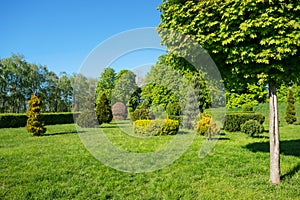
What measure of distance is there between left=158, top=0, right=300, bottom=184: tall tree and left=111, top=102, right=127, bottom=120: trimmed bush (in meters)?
23.0

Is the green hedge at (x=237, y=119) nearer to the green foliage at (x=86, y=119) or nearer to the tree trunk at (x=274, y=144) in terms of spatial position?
the green foliage at (x=86, y=119)

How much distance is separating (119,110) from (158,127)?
50.7ft

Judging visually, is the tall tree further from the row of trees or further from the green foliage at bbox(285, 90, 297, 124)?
the row of trees

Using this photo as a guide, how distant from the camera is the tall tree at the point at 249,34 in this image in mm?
4078

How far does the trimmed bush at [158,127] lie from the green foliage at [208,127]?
1357 mm

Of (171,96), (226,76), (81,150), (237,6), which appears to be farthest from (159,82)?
(237,6)

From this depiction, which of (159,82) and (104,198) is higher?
(159,82)

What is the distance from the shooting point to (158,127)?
13094mm

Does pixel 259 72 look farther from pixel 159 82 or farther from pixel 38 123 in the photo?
pixel 159 82

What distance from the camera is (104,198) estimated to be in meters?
4.21

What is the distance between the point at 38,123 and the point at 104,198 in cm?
1068

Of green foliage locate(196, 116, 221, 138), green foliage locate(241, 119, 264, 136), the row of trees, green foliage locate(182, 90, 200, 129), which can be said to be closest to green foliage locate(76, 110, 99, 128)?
green foliage locate(182, 90, 200, 129)

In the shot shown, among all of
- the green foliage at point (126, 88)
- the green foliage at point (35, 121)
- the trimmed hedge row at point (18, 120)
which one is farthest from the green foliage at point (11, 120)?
the green foliage at point (126, 88)

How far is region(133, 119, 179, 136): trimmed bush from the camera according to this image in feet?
43.0
